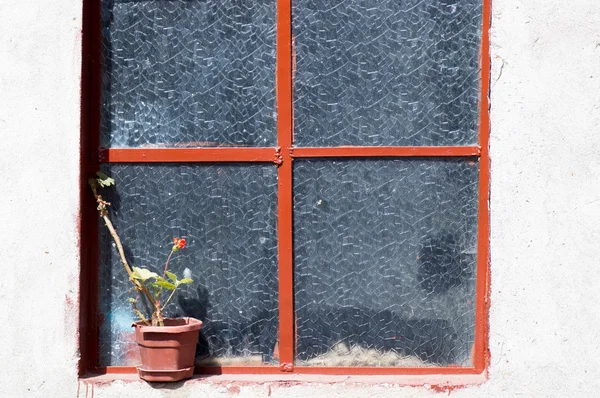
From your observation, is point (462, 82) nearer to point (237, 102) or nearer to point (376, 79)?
point (376, 79)

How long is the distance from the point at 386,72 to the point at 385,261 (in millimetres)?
888

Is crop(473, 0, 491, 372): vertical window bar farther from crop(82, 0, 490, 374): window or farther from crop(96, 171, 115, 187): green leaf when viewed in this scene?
crop(96, 171, 115, 187): green leaf

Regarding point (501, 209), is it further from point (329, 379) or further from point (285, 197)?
point (329, 379)

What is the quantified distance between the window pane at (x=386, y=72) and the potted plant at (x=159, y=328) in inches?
36.7

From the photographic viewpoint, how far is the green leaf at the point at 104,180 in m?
4.22

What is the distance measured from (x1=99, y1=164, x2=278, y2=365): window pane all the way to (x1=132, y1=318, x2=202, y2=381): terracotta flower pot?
0.20 metres

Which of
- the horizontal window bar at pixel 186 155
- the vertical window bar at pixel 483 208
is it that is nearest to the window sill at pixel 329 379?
the vertical window bar at pixel 483 208

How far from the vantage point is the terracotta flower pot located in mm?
4031

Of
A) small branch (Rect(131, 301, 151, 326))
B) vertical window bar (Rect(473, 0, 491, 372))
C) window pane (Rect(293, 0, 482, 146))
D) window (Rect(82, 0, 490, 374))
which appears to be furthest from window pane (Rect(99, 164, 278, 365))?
vertical window bar (Rect(473, 0, 491, 372))

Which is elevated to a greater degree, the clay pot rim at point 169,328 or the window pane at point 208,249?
the window pane at point 208,249

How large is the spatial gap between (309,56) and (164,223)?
1.05m

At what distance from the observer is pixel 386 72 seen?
13.9 ft

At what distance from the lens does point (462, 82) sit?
4195 millimetres

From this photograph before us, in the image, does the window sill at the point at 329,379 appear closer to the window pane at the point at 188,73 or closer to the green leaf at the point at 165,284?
the green leaf at the point at 165,284
